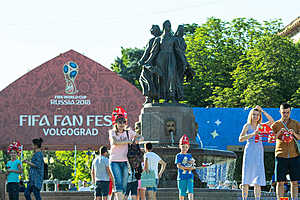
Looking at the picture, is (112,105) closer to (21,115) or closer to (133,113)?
(133,113)

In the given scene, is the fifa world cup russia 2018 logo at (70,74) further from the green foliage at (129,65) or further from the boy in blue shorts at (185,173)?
Answer: the boy in blue shorts at (185,173)

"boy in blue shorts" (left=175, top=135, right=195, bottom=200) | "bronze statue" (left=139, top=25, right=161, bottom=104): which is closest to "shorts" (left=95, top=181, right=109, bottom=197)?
"boy in blue shorts" (left=175, top=135, right=195, bottom=200)

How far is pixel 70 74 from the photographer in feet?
160

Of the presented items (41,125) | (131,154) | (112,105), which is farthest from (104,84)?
(131,154)

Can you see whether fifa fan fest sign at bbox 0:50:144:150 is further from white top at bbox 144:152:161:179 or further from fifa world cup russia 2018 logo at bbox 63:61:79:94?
white top at bbox 144:152:161:179

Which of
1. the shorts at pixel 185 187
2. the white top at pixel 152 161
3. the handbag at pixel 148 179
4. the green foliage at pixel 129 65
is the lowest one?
the shorts at pixel 185 187

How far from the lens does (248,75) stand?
48.4 m

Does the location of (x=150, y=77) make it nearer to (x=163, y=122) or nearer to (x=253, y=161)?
(x=163, y=122)

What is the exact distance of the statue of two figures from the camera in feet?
69.3

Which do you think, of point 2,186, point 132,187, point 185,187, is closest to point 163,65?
point 2,186

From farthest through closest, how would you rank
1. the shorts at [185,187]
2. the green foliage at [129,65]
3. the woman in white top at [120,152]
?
1. the green foliage at [129,65]
2. the shorts at [185,187]
3. the woman in white top at [120,152]

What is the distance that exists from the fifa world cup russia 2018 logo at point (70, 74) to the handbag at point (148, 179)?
3449 cm

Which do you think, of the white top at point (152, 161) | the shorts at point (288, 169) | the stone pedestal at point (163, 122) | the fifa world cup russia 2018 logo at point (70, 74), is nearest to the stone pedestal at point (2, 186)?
the stone pedestal at point (163, 122)

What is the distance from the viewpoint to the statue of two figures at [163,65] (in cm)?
2112
